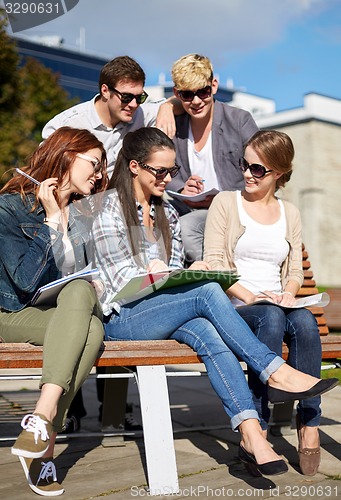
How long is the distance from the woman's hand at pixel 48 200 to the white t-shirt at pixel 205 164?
4.69 ft

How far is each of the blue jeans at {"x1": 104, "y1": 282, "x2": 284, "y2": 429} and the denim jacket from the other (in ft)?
1.55

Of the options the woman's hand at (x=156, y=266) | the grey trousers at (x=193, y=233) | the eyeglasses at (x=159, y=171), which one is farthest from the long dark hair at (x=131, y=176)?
the grey trousers at (x=193, y=233)

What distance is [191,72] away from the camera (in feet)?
14.5

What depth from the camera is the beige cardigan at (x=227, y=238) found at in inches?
160

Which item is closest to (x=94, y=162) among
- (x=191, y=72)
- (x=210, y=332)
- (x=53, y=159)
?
(x=53, y=159)

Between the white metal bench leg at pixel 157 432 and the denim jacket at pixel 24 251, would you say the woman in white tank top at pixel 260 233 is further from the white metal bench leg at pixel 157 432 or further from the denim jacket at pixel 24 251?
the denim jacket at pixel 24 251

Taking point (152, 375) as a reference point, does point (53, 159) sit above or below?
above

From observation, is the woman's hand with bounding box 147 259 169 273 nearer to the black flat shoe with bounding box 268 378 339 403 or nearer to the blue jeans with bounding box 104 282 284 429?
the blue jeans with bounding box 104 282 284 429

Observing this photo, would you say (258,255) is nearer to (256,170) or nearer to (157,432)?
(256,170)

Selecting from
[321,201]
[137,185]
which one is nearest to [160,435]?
[137,185]

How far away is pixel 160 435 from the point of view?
128 inches

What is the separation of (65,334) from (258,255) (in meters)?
1.47

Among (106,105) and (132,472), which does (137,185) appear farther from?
(132,472)

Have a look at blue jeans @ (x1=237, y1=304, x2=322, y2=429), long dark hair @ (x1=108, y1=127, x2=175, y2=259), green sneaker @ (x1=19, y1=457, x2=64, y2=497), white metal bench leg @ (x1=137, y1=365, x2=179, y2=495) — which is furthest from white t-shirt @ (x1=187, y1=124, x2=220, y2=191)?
green sneaker @ (x1=19, y1=457, x2=64, y2=497)
